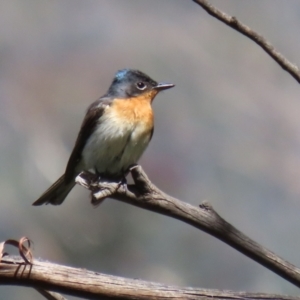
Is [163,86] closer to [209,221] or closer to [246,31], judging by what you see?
[246,31]

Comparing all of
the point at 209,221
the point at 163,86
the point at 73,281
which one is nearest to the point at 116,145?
the point at 163,86

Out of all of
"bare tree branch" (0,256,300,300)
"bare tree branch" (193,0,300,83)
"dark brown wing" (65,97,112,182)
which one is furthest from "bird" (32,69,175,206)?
"bare tree branch" (0,256,300,300)

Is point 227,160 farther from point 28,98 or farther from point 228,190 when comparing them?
point 28,98

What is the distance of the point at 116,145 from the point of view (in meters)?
4.42

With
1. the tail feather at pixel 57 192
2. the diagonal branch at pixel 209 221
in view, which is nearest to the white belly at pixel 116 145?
the tail feather at pixel 57 192

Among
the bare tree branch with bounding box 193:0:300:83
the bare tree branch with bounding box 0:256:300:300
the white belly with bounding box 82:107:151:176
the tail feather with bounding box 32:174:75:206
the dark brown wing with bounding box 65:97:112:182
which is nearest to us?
the bare tree branch with bounding box 0:256:300:300

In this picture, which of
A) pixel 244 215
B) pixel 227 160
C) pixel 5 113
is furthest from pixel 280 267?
pixel 5 113

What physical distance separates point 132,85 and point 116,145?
1.98 ft

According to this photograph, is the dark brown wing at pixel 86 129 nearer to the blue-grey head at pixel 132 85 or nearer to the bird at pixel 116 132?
the bird at pixel 116 132

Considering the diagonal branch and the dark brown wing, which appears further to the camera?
the dark brown wing

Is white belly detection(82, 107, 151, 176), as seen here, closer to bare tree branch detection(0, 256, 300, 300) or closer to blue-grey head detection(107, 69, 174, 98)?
blue-grey head detection(107, 69, 174, 98)

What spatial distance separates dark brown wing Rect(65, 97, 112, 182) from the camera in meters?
4.65

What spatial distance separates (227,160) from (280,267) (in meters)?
3.37

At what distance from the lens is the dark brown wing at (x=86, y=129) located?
465 centimetres
